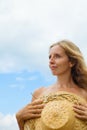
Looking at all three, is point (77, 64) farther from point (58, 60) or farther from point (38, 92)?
point (38, 92)

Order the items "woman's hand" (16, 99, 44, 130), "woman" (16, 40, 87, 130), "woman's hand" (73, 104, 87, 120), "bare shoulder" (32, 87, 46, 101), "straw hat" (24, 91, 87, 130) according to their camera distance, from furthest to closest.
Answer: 1. "bare shoulder" (32, 87, 46, 101)
2. "woman" (16, 40, 87, 130)
3. "woman's hand" (16, 99, 44, 130)
4. "woman's hand" (73, 104, 87, 120)
5. "straw hat" (24, 91, 87, 130)

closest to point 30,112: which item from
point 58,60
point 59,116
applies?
point 59,116

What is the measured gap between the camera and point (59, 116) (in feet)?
18.6

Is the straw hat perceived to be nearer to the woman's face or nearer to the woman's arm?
the woman's arm

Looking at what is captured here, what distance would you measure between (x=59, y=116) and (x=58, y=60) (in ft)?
3.10

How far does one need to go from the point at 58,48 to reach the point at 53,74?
1.28 ft

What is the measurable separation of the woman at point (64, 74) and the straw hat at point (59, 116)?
18cm

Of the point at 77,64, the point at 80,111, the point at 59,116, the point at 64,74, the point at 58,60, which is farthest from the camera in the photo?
the point at 77,64

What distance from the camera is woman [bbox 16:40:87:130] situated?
617 centimetres

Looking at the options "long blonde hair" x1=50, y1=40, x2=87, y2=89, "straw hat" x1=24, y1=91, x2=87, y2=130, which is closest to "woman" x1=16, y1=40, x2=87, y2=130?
"long blonde hair" x1=50, y1=40, x2=87, y2=89

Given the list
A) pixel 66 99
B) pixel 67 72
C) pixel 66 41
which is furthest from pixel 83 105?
pixel 66 41

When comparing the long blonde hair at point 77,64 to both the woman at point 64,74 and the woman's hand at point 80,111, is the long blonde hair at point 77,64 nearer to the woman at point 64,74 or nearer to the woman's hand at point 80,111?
the woman at point 64,74

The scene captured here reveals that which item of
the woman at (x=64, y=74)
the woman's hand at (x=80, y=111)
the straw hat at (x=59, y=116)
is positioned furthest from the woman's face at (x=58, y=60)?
the woman's hand at (x=80, y=111)

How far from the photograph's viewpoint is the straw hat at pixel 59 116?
5652 mm
